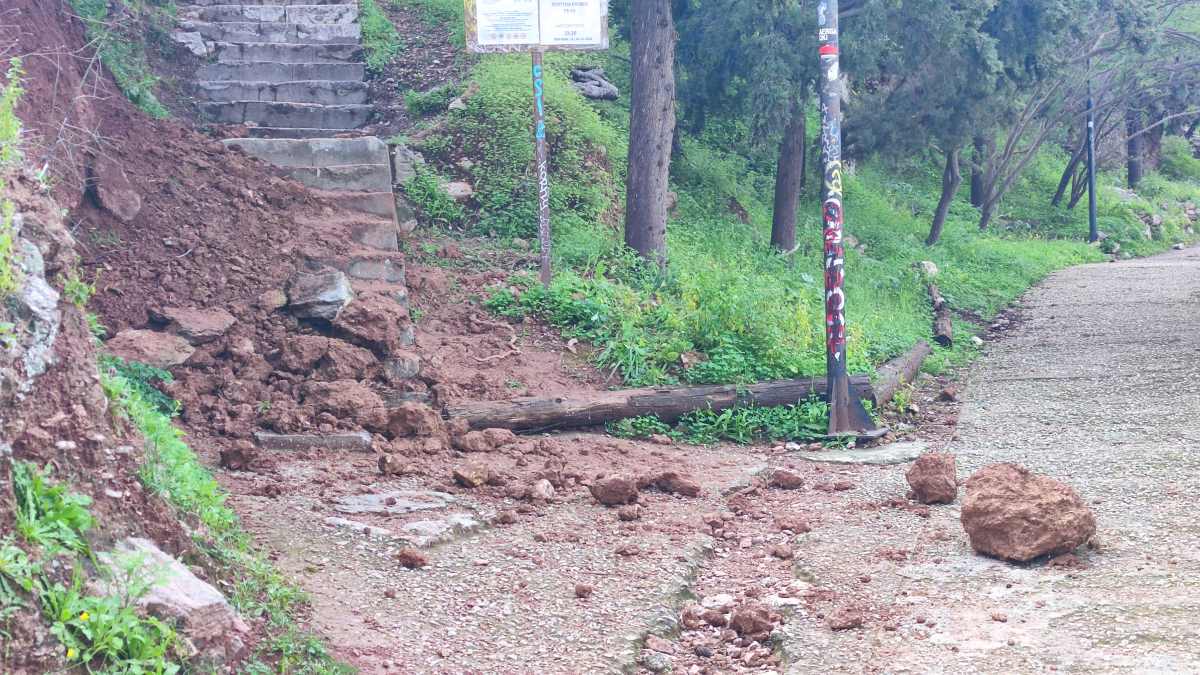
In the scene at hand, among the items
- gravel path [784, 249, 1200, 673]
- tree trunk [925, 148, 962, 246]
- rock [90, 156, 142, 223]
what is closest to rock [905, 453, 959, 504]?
gravel path [784, 249, 1200, 673]

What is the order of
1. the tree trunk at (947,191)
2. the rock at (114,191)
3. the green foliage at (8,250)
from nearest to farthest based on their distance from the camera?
the green foliage at (8,250)
the rock at (114,191)
the tree trunk at (947,191)

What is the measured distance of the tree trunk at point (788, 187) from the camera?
1402 cm

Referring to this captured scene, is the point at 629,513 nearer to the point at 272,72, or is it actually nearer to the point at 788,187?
the point at 272,72

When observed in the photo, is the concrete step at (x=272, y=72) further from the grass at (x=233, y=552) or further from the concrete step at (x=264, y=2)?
the grass at (x=233, y=552)

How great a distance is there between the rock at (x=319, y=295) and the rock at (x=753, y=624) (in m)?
3.92

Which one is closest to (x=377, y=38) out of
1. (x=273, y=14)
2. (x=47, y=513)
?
(x=273, y=14)

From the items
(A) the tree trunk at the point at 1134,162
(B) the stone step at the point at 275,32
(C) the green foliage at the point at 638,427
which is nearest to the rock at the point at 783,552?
(C) the green foliage at the point at 638,427

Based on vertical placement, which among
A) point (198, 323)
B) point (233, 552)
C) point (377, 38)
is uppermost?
point (377, 38)

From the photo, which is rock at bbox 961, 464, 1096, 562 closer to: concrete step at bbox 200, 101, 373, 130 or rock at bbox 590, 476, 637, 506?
rock at bbox 590, 476, 637, 506

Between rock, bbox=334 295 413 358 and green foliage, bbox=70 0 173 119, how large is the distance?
3.04 meters

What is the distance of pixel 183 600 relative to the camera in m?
3.28

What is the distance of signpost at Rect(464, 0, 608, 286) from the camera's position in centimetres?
950

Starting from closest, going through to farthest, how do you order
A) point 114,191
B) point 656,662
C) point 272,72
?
point 656,662, point 114,191, point 272,72

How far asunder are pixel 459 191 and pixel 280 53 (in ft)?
9.19
